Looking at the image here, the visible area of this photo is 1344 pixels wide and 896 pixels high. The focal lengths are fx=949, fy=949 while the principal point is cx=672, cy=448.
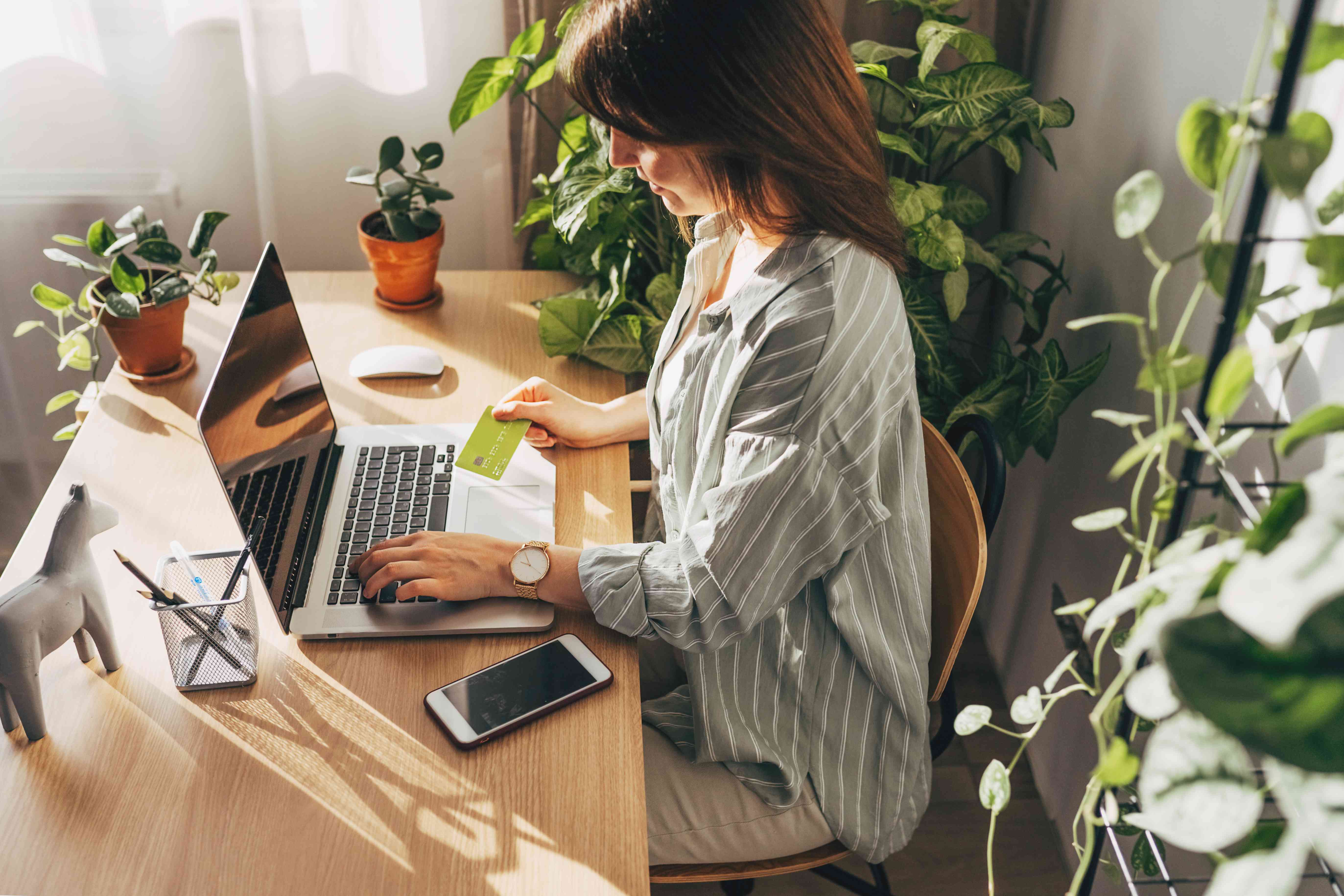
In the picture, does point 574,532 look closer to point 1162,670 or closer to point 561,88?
point 1162,670

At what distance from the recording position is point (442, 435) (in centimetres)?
124

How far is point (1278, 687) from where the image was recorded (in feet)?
1.10

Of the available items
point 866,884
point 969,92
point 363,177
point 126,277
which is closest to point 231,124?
point 363,177

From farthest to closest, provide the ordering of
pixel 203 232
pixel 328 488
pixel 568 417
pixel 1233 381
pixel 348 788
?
pixel 203 232 < pixel 568 417 < pixel 328 488 < pixel 348 788 < pixel 1233 381

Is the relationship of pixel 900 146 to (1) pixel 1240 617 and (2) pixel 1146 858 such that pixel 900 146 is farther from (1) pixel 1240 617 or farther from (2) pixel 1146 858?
(1) pixel 1240 617

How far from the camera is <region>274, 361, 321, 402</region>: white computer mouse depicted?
108 centimetres

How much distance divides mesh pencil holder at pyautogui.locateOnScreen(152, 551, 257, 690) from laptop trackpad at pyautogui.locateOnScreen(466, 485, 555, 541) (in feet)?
0.84

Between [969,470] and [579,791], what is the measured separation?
4.20ft

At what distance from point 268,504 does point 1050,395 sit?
3.37ft

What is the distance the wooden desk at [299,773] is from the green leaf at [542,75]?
27.4 inches

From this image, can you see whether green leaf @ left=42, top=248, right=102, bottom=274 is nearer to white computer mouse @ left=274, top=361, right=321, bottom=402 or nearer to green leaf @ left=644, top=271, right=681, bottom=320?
white computer mouse @ left=274, top=361, right=321, bottom=402

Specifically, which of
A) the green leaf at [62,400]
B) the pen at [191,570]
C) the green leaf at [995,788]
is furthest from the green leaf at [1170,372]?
the green leaf at [62,400]

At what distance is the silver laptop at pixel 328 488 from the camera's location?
0.96 metres

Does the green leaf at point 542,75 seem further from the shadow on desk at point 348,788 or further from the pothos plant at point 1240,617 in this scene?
the pothos plant at point 1240,617
